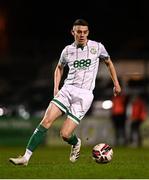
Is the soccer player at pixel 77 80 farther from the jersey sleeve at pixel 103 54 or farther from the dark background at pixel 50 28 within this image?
the dark background at pixel 50 28

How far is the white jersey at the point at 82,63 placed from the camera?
1448cm

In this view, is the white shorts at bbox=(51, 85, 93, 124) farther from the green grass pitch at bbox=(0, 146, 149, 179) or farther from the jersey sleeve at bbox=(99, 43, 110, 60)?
the green grass pitch at bbox=(0, 146, 149, 179)

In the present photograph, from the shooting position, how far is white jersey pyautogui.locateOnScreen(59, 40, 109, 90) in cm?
1448

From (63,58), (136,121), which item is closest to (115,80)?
(63,58)

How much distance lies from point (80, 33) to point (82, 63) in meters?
0.50

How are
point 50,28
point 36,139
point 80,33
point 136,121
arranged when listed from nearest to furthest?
point 36,139 → point 80,33 → point 136,121 → point 50,28

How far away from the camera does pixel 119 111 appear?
2816 centimetres

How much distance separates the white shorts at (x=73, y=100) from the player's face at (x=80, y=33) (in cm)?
74

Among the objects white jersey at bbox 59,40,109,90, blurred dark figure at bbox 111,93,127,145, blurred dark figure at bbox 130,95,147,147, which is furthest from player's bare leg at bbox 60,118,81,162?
blurred dark figure at bbox 111,93,127,145

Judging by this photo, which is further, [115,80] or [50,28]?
[50,28]

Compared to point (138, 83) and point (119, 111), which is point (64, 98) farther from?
point (138, 83)

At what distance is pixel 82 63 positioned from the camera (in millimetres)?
14477

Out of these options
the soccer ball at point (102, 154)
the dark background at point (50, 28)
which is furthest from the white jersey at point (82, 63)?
the dark background at point (50, 28)

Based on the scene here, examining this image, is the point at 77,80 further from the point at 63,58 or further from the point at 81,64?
the point at 63,58
